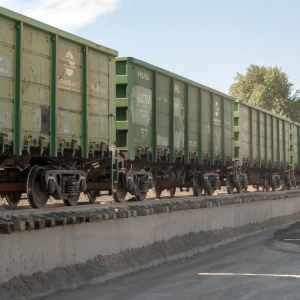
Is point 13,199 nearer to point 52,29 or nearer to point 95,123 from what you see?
point 95,123

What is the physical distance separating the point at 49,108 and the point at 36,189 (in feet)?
5.07

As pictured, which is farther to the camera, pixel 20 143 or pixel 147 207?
pixel 147 207

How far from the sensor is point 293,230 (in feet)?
52.7

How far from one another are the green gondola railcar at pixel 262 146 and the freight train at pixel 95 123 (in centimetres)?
175

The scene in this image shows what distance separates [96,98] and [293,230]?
770cm

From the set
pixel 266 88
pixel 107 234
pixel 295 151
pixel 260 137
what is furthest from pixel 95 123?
pixel 266 88

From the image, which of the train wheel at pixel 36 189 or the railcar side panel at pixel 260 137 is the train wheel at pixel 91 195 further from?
the railcar side panel at pixel 260 137

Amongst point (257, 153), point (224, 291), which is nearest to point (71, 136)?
point (224, 291)

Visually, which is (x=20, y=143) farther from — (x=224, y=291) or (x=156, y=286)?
(x=224, y=291)

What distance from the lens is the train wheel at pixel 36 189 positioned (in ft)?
32.7

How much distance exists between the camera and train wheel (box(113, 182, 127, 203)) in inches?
505

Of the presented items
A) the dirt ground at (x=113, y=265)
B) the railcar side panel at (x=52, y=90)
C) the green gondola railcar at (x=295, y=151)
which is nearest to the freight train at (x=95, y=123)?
the railcar side panel at (x=52, y=90)

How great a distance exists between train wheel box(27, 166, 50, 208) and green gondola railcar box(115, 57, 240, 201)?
9.15 ft

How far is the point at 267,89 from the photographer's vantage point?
205ft
